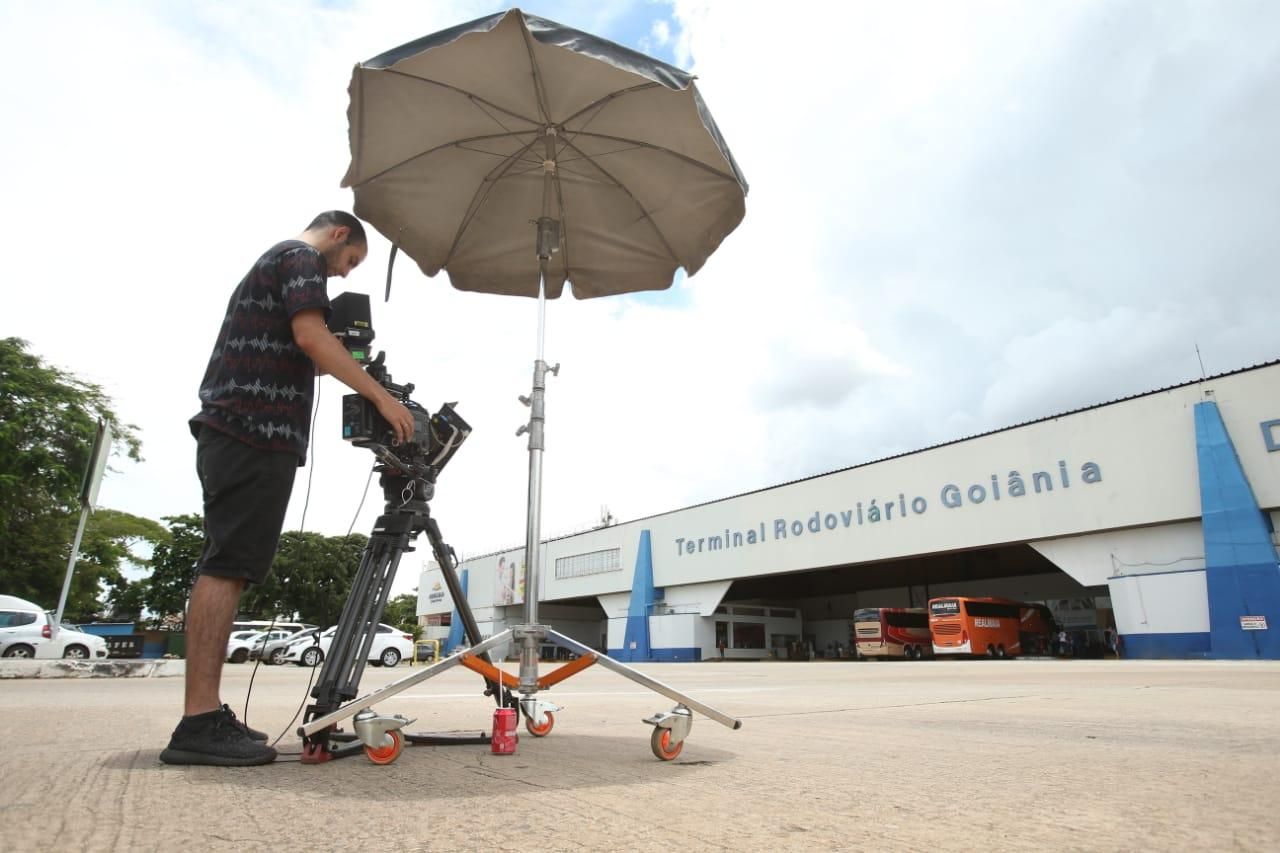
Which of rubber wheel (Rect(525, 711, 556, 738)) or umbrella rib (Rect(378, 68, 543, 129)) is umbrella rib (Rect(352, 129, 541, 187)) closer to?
umbrella rib (Rect(378, 68, 543, 129))

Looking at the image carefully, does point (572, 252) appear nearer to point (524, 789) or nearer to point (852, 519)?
point (524, 789)

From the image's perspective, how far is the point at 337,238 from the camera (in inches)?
79.9

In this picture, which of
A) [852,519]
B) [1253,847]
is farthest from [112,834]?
[852,519]

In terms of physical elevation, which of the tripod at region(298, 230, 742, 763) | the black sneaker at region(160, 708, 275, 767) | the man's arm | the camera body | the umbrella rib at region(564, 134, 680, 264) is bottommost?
the black sneaker at region(160, 708, 275, 767)

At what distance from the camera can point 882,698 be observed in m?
4.25

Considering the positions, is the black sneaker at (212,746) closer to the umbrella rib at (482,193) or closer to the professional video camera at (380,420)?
the professional video camera at (380,420)

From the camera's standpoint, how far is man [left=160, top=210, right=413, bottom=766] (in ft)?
5.47

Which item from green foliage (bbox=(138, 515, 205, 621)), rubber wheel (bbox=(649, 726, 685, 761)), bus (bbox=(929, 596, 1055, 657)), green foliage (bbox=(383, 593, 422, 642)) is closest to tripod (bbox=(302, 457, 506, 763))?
rubber wheel (bbox=(649, 726, 685, 761))

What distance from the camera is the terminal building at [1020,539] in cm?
1545

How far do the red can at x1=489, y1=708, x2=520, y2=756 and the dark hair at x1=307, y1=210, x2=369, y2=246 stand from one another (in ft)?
4.47

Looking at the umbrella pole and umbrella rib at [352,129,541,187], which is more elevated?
umbrella rib at [352,129,541,187]

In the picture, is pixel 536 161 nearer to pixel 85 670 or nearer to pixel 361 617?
pixel 361 617

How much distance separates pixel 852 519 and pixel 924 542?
247cm

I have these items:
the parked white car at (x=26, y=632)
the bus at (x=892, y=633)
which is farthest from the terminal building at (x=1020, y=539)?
the parked white car at (x=26, y=632)
